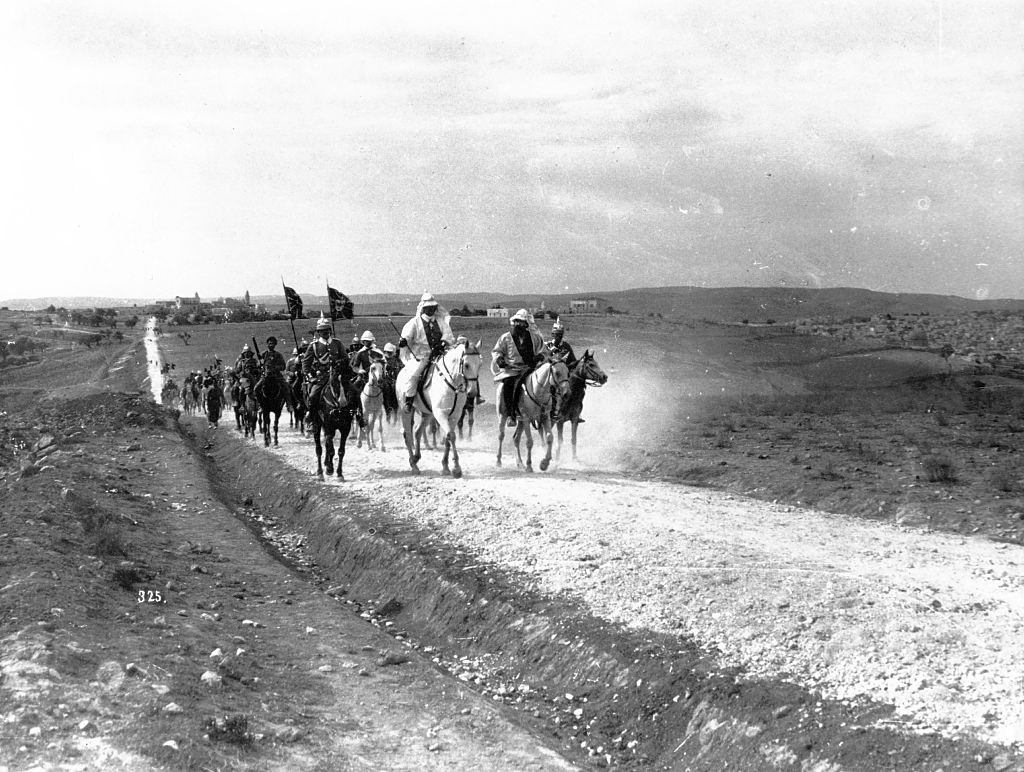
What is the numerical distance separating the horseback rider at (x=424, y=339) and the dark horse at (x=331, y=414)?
1.39 m

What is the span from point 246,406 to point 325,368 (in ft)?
35.6

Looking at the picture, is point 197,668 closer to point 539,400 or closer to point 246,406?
point 539,400

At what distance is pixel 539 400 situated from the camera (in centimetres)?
1733

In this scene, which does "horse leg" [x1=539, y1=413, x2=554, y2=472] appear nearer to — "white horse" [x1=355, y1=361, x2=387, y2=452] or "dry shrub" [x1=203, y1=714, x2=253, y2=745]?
"white horse" [x1=355, y1=361, x2=387, y2=452]

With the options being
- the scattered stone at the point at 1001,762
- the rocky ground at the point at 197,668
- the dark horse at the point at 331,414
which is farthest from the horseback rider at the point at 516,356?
the scattered stone at the point at 1001,762

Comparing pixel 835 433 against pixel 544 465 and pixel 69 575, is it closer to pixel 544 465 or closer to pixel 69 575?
pixel 544 465

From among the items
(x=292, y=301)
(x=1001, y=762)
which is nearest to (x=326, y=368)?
(x=292, y=301)

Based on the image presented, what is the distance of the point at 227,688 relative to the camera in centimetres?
705

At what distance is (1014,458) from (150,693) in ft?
55.5

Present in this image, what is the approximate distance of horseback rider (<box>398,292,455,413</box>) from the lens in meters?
17.0

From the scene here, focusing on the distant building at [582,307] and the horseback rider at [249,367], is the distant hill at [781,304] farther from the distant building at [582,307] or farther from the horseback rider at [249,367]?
the horseback rider at [249,367]

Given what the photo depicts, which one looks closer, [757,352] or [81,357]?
[757,352]

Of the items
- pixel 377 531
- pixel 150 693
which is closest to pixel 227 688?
pixel 150 693

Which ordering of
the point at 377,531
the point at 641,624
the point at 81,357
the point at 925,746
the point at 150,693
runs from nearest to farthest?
the point at 925,746 → the point at 150,693 → the point at 641,624 → the point at 377,531 → the point at 81,357
